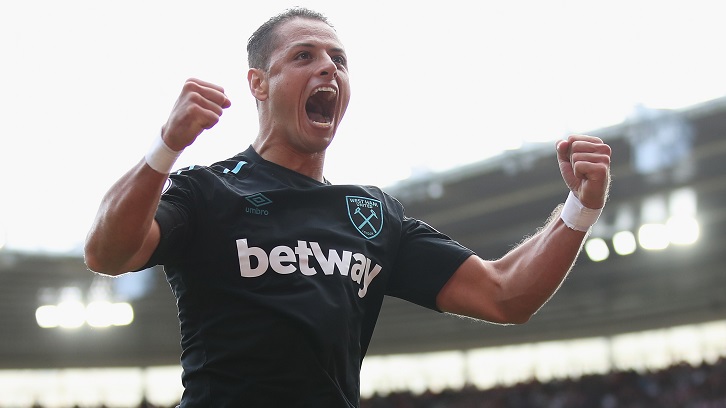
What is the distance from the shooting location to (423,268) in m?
A: 3.31

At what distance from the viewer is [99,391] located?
31.5 metres

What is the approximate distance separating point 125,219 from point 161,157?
0.19 meters

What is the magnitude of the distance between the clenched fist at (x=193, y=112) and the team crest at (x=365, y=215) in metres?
0.72

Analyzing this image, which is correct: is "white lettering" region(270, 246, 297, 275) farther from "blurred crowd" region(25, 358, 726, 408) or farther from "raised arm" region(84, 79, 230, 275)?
"blurred crowd" region(25, 358, 726, 408)

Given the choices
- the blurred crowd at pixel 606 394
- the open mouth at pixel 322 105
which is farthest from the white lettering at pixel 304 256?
the blurred crowd at pixel 606 394

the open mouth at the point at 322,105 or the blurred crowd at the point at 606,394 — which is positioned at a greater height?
the blurred crowd at the point at 606,394

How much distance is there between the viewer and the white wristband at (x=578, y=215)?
3.08 m

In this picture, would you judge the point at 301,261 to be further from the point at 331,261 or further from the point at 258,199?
the point at 258,199

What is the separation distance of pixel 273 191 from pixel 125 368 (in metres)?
30.2

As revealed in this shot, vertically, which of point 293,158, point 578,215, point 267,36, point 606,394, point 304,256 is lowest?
point 304,256

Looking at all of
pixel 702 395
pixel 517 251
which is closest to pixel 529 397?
pixel 702 395

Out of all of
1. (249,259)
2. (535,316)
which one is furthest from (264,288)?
(535,316)

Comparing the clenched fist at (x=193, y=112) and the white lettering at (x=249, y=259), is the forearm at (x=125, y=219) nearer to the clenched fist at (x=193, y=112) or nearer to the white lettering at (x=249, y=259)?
the clenched fist at (x=193, y=112)

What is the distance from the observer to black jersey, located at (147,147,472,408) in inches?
106
